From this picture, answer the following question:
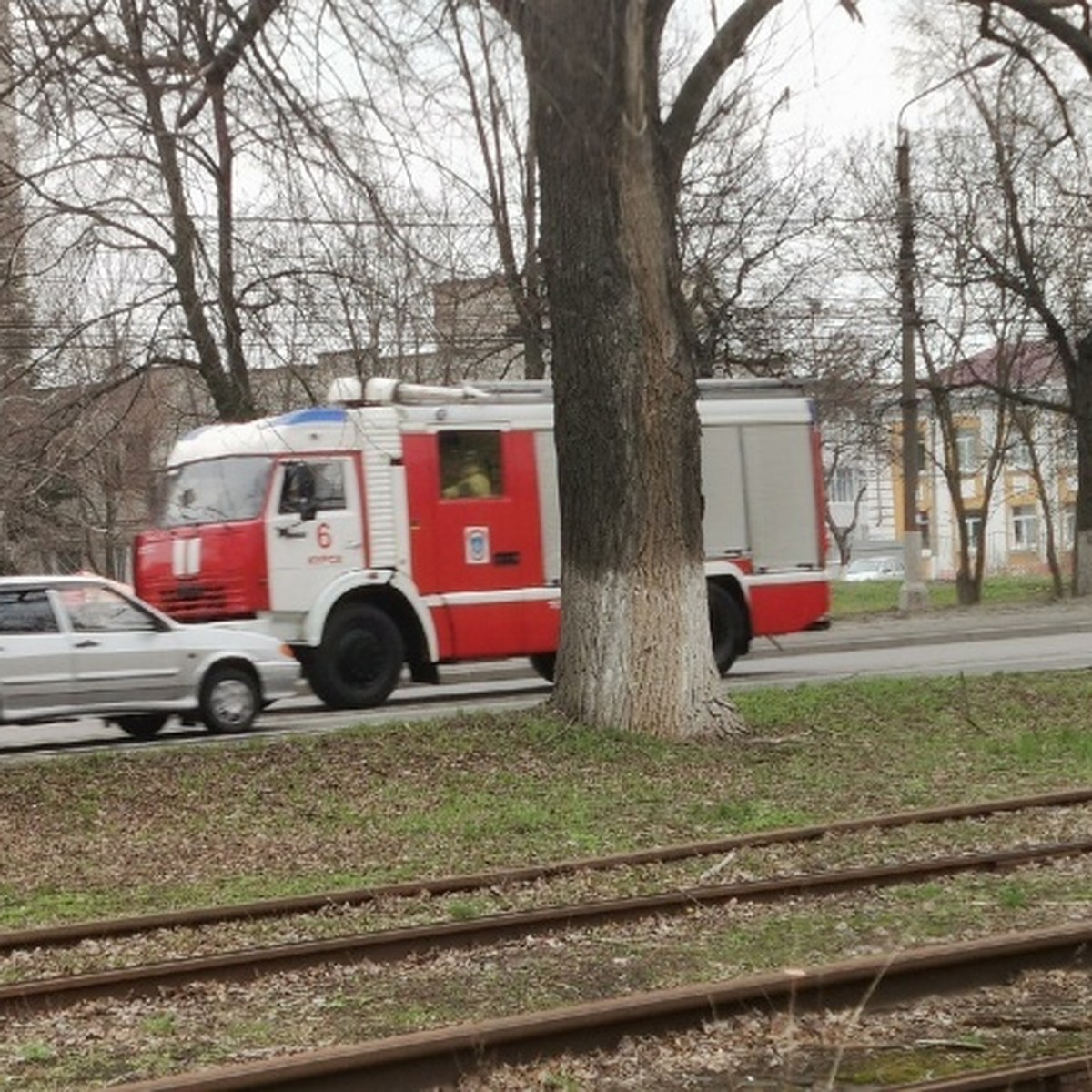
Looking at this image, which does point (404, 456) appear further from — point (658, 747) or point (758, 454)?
point (658, 747)

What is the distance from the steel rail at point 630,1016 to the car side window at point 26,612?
12.5 metres

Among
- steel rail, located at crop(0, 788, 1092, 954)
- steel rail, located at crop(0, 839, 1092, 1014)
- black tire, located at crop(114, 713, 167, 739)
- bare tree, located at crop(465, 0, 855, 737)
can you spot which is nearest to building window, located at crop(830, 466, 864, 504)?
black tire, located at crop(114, 713, 167, 739)

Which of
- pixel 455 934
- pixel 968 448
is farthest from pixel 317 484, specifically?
pixel 968 448

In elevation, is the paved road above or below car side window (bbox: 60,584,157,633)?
below

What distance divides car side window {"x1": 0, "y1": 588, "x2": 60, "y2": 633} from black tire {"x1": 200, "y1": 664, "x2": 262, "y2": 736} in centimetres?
161

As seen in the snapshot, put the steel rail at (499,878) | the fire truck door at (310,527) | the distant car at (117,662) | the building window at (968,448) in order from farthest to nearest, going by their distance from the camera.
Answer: the building window at (968,448) → the fire truck door at (310,527) → the distant car at (117,662) → the steel rail at (499,878)

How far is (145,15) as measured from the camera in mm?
10414

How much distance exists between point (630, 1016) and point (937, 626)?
26636 mm

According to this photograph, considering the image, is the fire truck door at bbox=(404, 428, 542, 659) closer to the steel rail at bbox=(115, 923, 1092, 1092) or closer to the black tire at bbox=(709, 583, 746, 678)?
the black tire at bbox=(709, 583, 746, 678)

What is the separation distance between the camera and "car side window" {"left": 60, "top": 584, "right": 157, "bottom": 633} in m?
19.1

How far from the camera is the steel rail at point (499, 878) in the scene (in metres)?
9.90

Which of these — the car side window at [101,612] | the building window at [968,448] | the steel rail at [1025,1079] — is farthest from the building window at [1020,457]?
the steel rail at [1025,1079]

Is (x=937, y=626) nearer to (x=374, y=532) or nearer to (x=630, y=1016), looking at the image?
(x=374, y=532)

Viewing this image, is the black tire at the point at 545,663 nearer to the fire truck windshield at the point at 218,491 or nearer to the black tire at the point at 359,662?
the black tire at the point at 359,662
